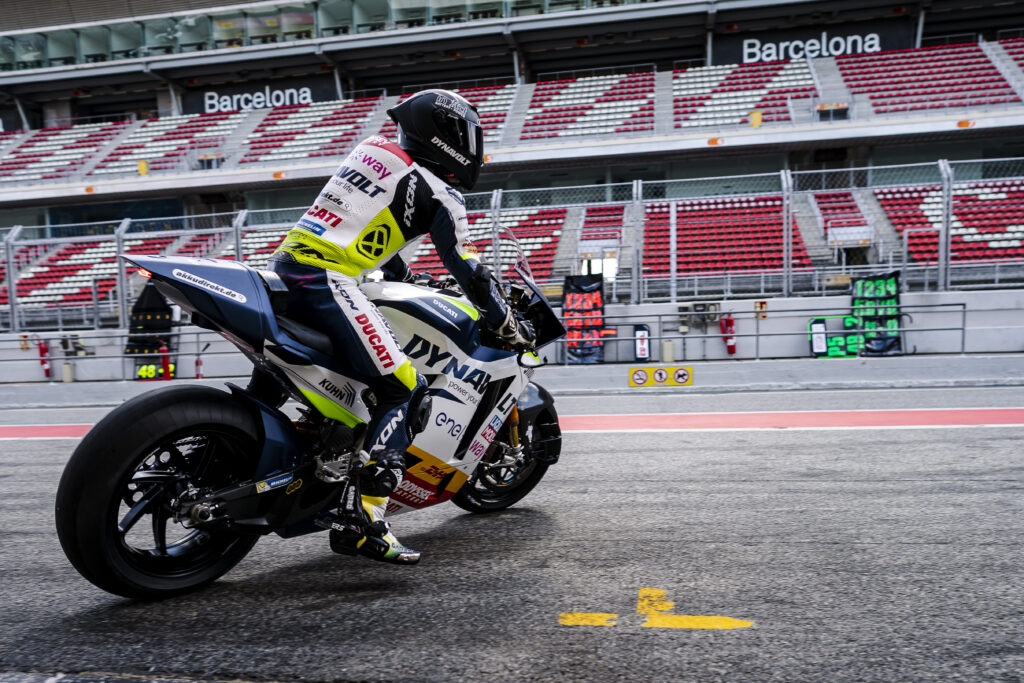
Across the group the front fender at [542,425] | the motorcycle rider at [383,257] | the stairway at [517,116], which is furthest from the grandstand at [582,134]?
the motorcycle rider at [383,257]

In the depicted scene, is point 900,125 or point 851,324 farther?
point 900,125

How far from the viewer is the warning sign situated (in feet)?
32.7

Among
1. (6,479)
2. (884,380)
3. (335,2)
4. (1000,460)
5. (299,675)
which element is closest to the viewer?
(299,675)

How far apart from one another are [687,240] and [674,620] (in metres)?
11.7

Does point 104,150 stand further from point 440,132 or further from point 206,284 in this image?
point 206,284

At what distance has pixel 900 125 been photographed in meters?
21.3

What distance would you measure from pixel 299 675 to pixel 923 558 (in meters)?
2.46

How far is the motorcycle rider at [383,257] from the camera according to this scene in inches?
108

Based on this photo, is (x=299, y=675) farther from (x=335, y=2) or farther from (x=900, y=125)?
(x=335, y=2)

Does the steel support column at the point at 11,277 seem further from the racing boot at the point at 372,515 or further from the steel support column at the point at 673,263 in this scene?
the racing boot at the point at 372,515

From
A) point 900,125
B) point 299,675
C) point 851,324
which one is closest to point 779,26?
point 900,125

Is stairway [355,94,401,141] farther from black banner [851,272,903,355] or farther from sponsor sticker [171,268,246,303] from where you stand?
sponsor sticker [171,268,246,303]

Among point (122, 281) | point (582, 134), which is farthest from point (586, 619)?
point (582, 134)

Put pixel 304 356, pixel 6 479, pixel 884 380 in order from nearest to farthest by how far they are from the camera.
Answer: pixel 304 356 < pixel 6 479 < pixel 884 380
